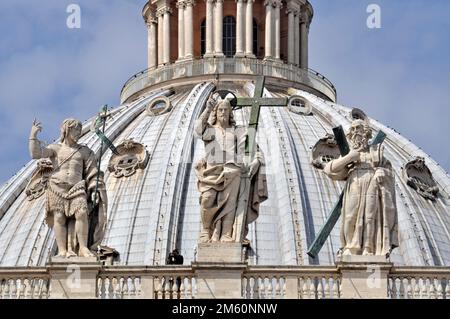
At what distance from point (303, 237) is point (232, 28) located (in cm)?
2064

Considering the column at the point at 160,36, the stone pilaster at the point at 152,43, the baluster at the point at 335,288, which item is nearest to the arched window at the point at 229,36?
the column at the point at 160,36

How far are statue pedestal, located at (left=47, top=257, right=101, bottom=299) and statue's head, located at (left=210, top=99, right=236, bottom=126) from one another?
17.1ft

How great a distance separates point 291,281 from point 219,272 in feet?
6.59

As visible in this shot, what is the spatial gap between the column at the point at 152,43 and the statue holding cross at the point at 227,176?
6164 cm

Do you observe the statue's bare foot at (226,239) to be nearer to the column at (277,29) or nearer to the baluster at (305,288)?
the baluster at (305,288)

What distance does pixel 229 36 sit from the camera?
4862 inches

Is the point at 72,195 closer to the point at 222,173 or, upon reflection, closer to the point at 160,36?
the point at 222,173

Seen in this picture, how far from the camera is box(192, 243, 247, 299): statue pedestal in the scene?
60.7 metres

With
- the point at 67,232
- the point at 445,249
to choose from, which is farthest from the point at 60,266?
the point at 445,249

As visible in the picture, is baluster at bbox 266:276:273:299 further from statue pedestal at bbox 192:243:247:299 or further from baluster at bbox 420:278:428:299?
baluster at bbox 420:278:428:299

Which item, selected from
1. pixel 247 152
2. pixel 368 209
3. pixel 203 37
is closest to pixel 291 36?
pixel 203 37
